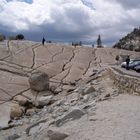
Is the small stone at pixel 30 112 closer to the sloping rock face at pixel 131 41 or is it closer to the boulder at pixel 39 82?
the boulder at pixel 39 82

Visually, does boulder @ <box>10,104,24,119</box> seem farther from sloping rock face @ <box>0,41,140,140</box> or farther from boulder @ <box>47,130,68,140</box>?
boulder @ <box>47,130,68,140</box>


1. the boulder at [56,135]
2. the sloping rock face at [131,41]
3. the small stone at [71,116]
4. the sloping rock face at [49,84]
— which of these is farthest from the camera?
the sloping rock face at [131,41]

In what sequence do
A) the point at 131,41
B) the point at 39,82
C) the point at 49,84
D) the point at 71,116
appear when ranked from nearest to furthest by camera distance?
1. the point at 71,116
2. the point at 39,82
3. the point at 49,84
4. the point at 131,41

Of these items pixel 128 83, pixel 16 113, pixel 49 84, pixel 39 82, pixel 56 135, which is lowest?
pixel 16 113

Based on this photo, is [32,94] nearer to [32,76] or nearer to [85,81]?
[32,76]

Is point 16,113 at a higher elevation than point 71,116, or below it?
below

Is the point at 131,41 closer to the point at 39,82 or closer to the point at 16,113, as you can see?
the point at 39,82

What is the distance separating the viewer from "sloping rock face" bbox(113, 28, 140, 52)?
70569mm

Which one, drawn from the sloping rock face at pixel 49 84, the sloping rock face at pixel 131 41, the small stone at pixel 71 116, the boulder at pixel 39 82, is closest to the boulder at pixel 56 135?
the sloping rock face at pixel 49 84

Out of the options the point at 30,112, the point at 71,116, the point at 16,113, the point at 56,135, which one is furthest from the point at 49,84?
the point at 56,135

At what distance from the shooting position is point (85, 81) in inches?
1479

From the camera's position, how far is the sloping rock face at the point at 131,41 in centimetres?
7057

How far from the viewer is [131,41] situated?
75.9 m

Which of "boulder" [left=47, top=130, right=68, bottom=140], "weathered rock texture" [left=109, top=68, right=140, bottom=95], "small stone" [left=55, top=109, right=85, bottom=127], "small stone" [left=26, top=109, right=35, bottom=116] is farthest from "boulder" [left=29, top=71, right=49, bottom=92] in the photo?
"boulder" [left=47, top=130, right=68, bottom=140]
